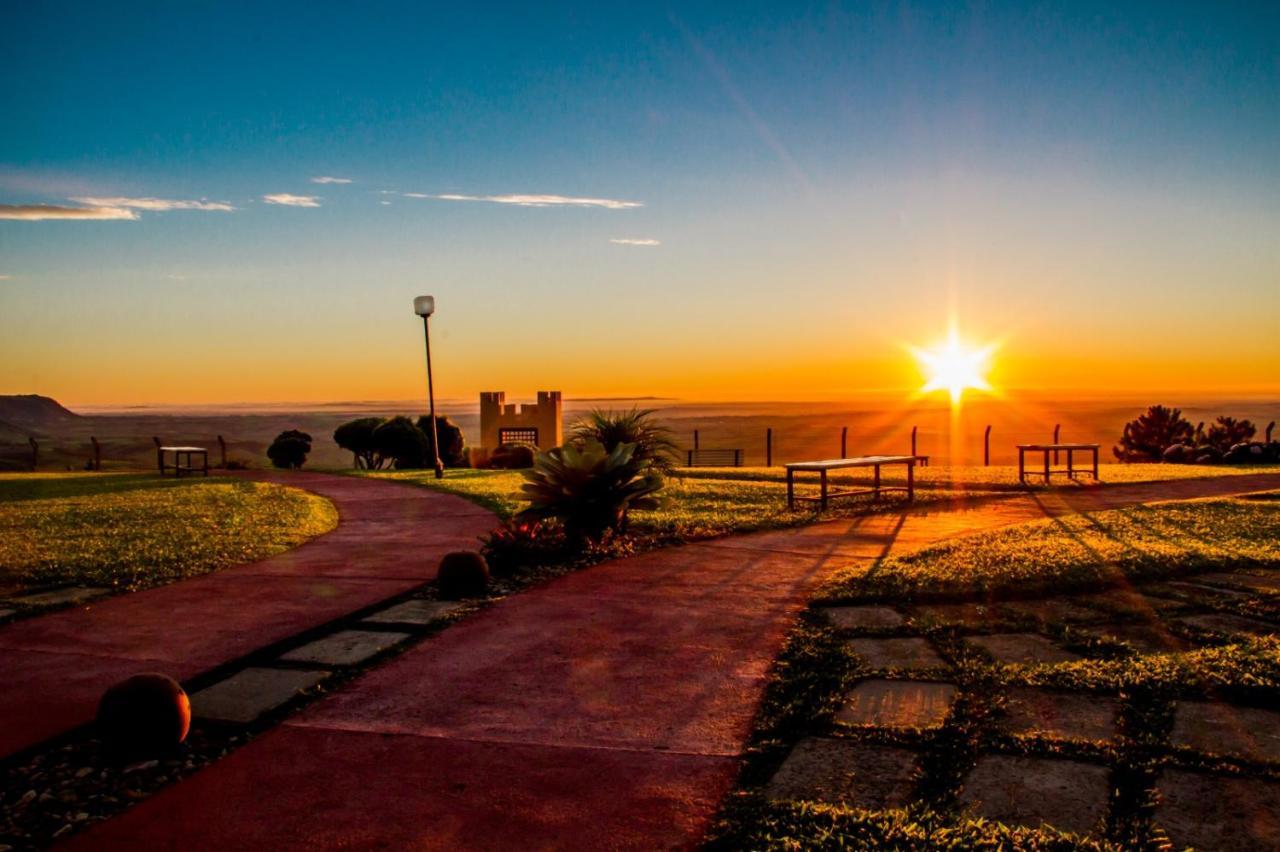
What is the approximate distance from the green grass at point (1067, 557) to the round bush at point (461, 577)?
7.86 feet

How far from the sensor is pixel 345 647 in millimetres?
4859

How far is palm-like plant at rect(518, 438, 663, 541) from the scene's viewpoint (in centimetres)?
803

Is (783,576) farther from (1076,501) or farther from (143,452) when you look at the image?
(143,452)

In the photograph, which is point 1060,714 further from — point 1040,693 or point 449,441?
point 449,441

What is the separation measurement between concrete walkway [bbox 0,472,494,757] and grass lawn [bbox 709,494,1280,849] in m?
2.96

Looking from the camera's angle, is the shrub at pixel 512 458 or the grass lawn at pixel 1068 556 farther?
the shrub at pixel 512 458

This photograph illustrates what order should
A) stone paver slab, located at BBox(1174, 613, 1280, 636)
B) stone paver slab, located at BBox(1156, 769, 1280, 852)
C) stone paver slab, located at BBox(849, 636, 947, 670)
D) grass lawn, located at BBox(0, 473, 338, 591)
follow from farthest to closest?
1. grass lawn, located at BBox(0, 473, 338, 591)
2. stone paver slab, located at BBox(1174, 613, 1280, 636)
3. stone paver slab, located at BBox(849, 636, 947, 670)
4. stone paver slab, located at BBox(1156, 769, 1280, 852)

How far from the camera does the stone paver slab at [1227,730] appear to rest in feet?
10.9

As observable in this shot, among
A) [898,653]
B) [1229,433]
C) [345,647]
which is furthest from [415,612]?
[1229,433]

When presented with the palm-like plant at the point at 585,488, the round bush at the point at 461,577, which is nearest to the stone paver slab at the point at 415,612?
the round bush at the point at 461,577

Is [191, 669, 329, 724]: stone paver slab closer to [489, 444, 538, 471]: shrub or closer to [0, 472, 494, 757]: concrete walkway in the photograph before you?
[0, 472, 494, 757]: concrete walkway

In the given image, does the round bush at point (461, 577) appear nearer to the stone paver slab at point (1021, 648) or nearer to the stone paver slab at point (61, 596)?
the stone paver slab at point (61, 596)

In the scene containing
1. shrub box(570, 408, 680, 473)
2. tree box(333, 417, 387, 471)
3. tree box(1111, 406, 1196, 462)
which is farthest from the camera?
tree box(333, 417, 387, 471)

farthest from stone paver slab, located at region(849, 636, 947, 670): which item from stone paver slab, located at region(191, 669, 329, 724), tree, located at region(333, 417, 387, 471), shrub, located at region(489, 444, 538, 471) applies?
tree, located at region(333, 417, 387, 471)
